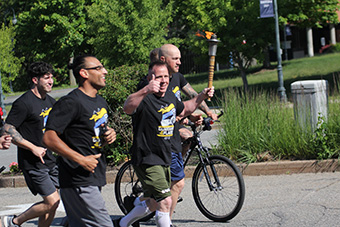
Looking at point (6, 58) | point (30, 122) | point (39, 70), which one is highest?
point (6, 58)

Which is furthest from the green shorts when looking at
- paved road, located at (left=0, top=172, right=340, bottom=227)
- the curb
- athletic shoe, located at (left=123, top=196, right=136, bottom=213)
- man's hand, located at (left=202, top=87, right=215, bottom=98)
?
the curb

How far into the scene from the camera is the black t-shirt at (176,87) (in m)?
5.34

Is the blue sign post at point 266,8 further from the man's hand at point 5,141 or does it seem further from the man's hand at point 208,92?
the man's hand at point 5,141

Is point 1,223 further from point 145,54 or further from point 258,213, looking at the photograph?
point 145,54

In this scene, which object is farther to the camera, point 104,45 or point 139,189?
point 104,45

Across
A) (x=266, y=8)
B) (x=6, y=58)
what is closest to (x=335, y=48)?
(x=6, y=58)

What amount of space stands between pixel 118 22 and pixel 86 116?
1895 cm

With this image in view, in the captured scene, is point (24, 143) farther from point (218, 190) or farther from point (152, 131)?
point (218, 190)

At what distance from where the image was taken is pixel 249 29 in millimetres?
20500

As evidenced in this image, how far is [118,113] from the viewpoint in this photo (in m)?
8.99

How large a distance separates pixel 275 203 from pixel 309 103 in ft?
8.46

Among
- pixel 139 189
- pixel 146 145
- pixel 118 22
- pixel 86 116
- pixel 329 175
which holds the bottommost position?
pixel 329 175

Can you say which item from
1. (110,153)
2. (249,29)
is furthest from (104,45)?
(110,153)

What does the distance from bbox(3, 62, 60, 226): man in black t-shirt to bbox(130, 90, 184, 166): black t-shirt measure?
0.94m
